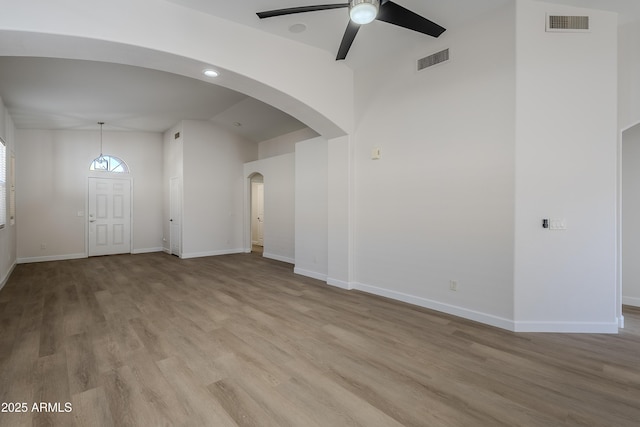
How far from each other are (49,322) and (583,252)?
590 cm

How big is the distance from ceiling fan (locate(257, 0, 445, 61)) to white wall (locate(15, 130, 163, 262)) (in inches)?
283

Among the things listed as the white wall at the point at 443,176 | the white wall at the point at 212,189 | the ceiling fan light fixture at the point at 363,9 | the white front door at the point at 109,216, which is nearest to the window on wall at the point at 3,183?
the white front door at the point at 109,216

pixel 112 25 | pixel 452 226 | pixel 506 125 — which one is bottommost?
pixel 452 226

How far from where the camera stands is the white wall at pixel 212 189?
24.6 feet

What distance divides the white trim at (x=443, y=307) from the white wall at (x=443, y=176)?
0.04 feet

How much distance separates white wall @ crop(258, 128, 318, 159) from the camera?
24.0ft

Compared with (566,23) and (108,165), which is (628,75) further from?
(108,165)

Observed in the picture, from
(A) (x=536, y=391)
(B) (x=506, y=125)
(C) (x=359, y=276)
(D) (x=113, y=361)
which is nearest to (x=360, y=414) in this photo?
(A) (x=536, y=391)

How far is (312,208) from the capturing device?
543 cm

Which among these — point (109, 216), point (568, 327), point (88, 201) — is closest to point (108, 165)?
point (88, 201)

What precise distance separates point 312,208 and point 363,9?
351cm

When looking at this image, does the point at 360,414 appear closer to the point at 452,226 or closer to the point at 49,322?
the point at 452,226

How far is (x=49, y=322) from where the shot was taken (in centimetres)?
329

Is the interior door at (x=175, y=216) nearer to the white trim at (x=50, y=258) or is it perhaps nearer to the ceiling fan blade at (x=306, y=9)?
the white trim at (x=50, y=258)
